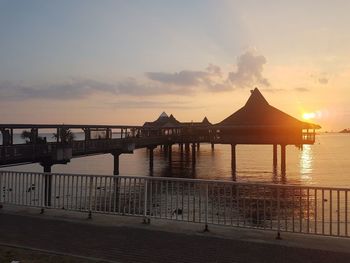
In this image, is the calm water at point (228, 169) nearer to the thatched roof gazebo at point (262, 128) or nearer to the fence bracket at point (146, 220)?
the thatched roof gazebo at point (262, 128)

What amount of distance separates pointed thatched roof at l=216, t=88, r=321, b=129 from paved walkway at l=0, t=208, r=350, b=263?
56691 millimetres

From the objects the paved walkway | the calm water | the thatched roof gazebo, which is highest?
the thatched roof gazebo

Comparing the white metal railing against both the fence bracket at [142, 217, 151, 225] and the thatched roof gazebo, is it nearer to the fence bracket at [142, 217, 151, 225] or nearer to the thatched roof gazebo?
the fence bracket at [142, 217, 151, 225]

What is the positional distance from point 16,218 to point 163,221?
144 inches

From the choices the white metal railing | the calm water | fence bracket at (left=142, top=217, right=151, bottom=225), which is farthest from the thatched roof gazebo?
fence bracket at (left=142, top=217, right=151, bottom=225)

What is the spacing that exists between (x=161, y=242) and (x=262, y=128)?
5800cm

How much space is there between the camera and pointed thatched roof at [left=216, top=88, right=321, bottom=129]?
6594 cm

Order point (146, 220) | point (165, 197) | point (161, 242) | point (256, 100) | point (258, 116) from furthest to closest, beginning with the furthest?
point (256, 100), point (258, 116), point (165, 197), point (146, 220), point (161, 242)

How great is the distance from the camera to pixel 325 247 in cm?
802

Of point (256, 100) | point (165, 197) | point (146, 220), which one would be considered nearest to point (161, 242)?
point (146, 220)

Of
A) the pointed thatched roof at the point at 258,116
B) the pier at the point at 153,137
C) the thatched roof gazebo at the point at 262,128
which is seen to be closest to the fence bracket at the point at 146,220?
the pier at the point at 153,137

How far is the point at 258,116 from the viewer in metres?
69.8

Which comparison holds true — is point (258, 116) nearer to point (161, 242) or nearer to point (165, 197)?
point (165, 197)

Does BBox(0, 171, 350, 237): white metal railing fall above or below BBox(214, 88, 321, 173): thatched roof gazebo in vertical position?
below
